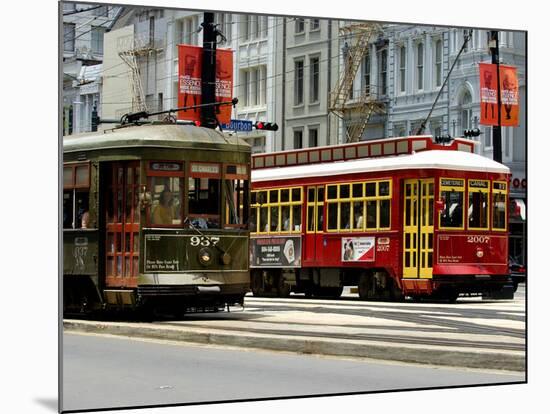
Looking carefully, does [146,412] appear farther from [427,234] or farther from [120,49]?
[427,234]

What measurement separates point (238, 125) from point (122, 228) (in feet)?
5.26

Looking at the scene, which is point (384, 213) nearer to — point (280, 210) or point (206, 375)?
point (280, 210)

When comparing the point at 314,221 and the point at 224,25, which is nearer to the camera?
the point at 224,25

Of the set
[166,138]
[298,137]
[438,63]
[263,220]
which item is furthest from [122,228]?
[438,63]

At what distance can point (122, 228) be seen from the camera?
13773 millimetres

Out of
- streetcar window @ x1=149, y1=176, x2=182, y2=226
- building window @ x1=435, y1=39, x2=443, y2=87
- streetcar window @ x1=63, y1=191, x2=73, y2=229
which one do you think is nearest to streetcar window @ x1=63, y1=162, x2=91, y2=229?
Answer: streetcar window @ x1=63, y1=191, x2=73, y2=229

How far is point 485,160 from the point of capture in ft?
46.2

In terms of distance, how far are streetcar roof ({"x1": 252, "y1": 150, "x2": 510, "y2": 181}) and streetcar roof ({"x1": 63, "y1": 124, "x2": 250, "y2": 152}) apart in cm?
42

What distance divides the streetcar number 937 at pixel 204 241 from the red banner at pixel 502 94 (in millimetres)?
2724

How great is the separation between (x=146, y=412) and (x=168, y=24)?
326 cm

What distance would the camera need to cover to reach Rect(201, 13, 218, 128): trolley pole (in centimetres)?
1252

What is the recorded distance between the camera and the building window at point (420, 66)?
1352 centimetres

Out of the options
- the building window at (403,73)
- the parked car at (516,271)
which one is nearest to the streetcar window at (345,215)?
the parked car at (516,271)

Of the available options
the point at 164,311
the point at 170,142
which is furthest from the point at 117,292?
the point at 170,142
